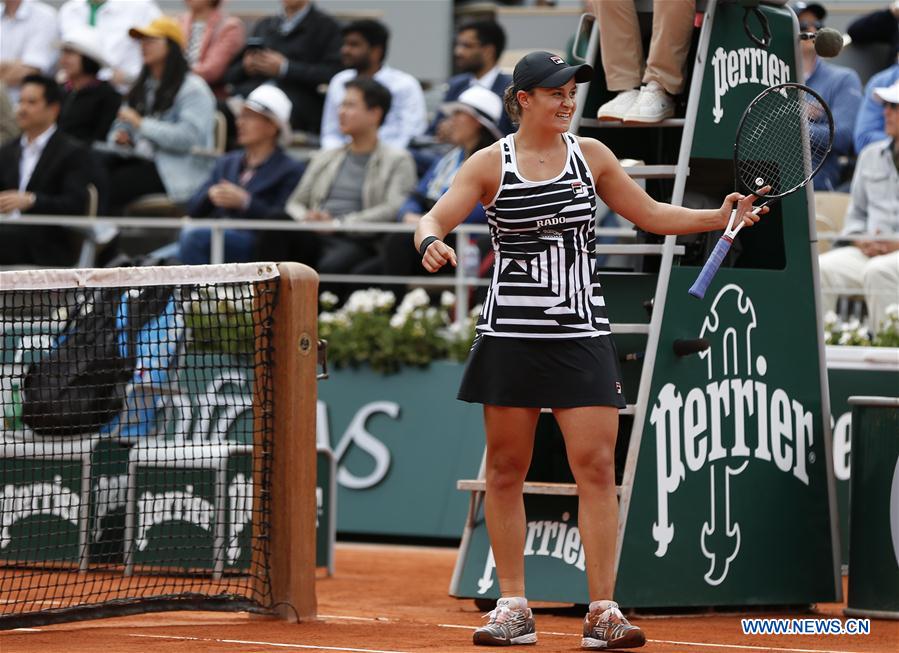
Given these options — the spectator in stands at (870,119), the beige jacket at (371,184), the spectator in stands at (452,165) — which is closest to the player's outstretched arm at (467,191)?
the spectator in stands at (452,165)

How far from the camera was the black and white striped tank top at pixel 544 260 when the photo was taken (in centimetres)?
573

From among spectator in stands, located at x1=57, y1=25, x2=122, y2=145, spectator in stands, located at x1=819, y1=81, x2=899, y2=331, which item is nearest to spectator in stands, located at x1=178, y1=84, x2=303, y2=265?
spectator in stands, located at x1=57, y1=25, x2=122, y2=145

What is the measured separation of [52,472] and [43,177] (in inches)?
162

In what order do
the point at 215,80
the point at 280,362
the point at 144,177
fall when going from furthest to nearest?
the point at 215,80, the point at 144,177, the point at 280,362

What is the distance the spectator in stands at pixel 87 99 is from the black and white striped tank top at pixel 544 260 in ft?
29.5

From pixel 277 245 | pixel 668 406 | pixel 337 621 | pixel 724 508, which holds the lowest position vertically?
pixel 337 621

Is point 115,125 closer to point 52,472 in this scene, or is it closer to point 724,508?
point 52,472

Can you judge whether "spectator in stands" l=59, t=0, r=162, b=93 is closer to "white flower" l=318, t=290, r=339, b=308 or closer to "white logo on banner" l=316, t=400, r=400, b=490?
"white flower" l=318, t=290, r=339, b=308

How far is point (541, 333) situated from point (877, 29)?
879cm

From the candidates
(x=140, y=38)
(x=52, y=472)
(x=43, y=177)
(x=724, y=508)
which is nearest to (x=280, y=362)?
(x=724, y=508)

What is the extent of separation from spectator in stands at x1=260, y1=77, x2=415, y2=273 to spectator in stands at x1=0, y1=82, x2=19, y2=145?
4.02 m

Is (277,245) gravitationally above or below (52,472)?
above

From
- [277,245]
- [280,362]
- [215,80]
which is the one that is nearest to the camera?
[280,362]

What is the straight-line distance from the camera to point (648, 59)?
7031 mm
